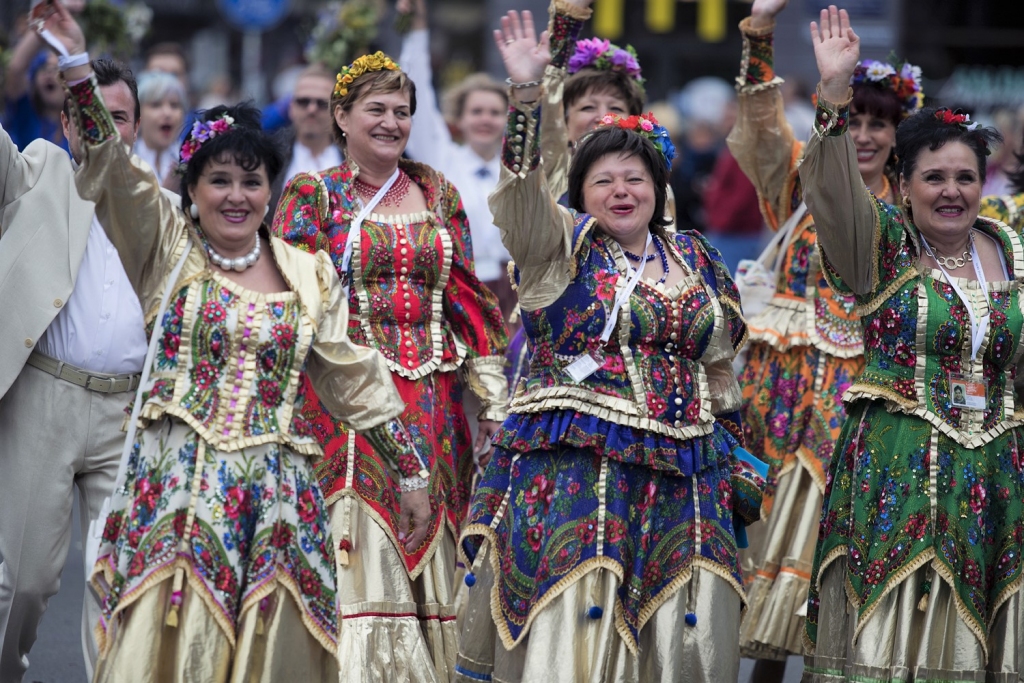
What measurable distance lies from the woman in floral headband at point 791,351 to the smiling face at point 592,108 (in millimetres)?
563

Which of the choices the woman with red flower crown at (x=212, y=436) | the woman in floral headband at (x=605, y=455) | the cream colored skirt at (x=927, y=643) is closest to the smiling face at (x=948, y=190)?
the woman in floral headband at (x=605, y=455)

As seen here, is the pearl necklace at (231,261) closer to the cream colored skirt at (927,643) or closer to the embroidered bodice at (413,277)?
the embroidered bodice at (413,277)

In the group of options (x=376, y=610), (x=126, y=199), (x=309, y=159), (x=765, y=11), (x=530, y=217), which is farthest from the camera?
(x=309, y=159)

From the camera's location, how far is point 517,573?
5.32 metres

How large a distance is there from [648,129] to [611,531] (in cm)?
135

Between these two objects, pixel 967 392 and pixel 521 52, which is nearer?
pixel 521 52

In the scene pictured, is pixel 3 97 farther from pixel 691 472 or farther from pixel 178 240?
pixel 691 472

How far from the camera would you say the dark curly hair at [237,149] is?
4.81 m

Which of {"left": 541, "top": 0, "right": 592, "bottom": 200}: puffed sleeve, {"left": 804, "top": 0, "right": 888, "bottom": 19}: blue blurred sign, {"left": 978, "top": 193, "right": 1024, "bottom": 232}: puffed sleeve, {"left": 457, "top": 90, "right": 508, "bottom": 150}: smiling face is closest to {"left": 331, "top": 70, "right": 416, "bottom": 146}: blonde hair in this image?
{"left": 541, "top": 0, "right": 592, "bottom": 200}: puffed sleeve

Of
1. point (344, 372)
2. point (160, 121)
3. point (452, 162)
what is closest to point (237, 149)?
point (344, 372)

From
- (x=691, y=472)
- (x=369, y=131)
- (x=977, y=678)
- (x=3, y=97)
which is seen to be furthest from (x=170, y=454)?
(x=3, y=97)

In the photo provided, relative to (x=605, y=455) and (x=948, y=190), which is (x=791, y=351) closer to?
(x=948, y=190)

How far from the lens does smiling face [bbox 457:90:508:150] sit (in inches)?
388

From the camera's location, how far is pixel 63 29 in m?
4.61
